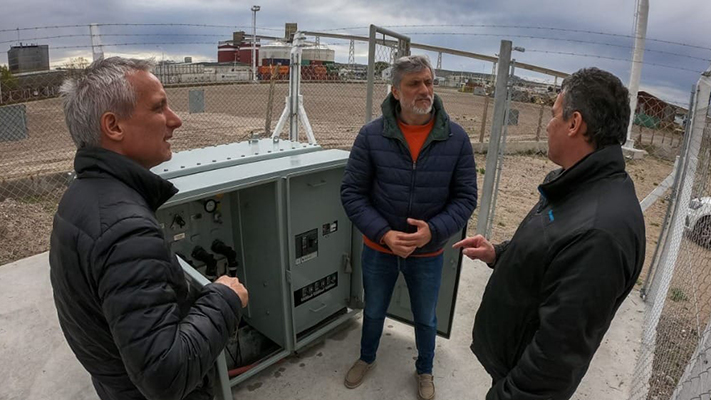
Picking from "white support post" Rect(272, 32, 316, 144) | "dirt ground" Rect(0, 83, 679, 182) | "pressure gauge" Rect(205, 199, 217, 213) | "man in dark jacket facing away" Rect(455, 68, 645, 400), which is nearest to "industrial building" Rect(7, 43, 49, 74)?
"dirt ground" Rect(0, 83, 679, 182)

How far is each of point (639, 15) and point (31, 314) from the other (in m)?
12.3

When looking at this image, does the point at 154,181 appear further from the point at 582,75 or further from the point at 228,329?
the point at 582,75

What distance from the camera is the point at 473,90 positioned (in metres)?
12.1

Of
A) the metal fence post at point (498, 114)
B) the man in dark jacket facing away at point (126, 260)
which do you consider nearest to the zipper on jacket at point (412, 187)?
the man in dark jacket facing away at point (126, 260)

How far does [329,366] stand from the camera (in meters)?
2.83

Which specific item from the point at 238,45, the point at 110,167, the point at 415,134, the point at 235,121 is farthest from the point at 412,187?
the point at 235,121

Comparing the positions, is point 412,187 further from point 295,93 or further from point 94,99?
point 295,93

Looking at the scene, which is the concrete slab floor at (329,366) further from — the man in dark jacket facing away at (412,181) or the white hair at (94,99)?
the white hair at (94,99)

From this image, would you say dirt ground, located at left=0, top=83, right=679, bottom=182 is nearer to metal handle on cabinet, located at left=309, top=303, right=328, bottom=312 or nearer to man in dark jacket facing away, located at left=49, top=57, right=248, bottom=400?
metal handle on cabinet, located at left=309, top=303, right=328, bottom=312

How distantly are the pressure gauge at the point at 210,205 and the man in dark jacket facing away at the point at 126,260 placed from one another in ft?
4.52

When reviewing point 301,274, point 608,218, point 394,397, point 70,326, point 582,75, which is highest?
point 582,75

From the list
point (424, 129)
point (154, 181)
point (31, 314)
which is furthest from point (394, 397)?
point (31, 314)

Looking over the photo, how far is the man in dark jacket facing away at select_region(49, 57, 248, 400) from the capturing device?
1047mm

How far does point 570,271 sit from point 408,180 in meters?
1.15
